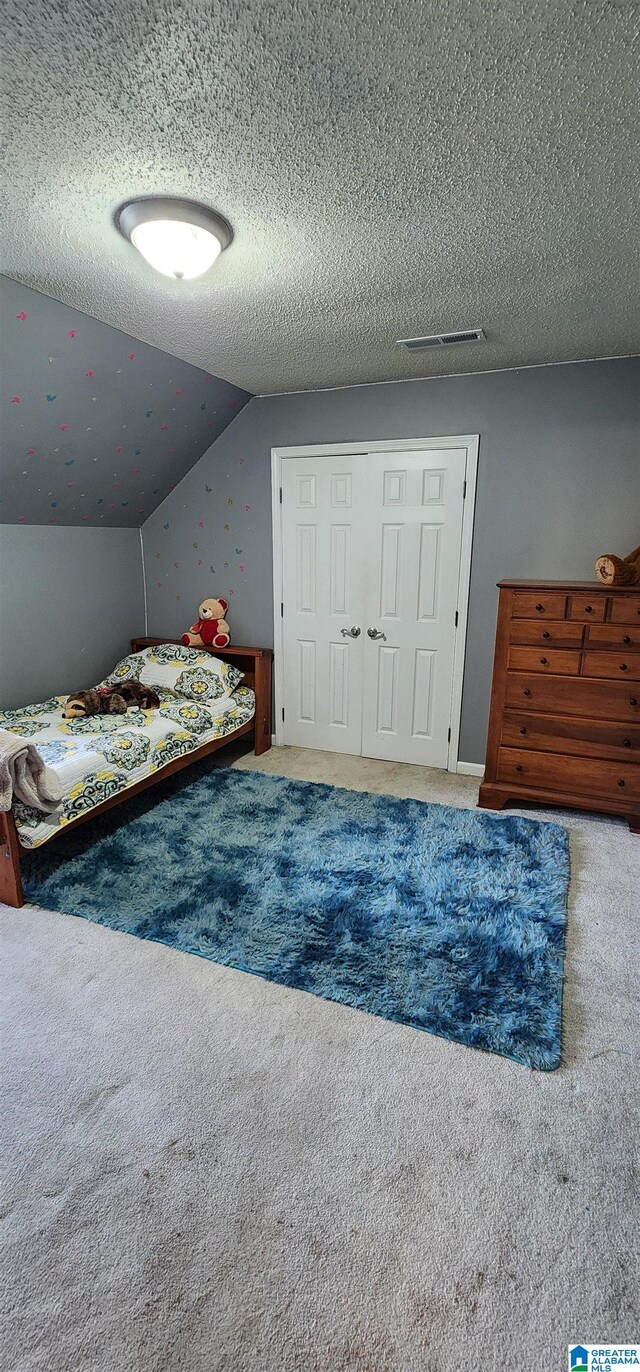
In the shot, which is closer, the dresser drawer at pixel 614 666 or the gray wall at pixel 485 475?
the dresser drawer at pixel 614 666

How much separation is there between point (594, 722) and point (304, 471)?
2300 millimetres

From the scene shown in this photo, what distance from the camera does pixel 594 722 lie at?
3041 mm

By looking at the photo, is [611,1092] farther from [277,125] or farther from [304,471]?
[304,471]

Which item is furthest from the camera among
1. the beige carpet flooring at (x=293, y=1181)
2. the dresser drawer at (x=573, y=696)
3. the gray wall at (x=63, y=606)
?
the gray wall at (x=63, y=606)

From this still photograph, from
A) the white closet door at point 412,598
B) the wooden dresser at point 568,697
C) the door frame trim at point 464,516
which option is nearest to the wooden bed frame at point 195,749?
the door frame trim at point 464,516

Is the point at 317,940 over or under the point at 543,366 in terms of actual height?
under

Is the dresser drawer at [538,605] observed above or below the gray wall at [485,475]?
below

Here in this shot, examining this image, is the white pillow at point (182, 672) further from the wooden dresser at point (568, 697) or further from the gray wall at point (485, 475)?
the wooden dresser at point (568, 697)

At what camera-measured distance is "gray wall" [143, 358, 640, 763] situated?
10.5 ft

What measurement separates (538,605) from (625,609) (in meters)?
0.39

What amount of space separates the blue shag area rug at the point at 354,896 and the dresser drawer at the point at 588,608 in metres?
1.05

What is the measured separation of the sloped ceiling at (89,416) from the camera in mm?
2568

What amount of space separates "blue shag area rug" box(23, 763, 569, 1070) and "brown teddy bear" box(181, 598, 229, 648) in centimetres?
122

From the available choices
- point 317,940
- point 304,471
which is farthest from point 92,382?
point 317,940
